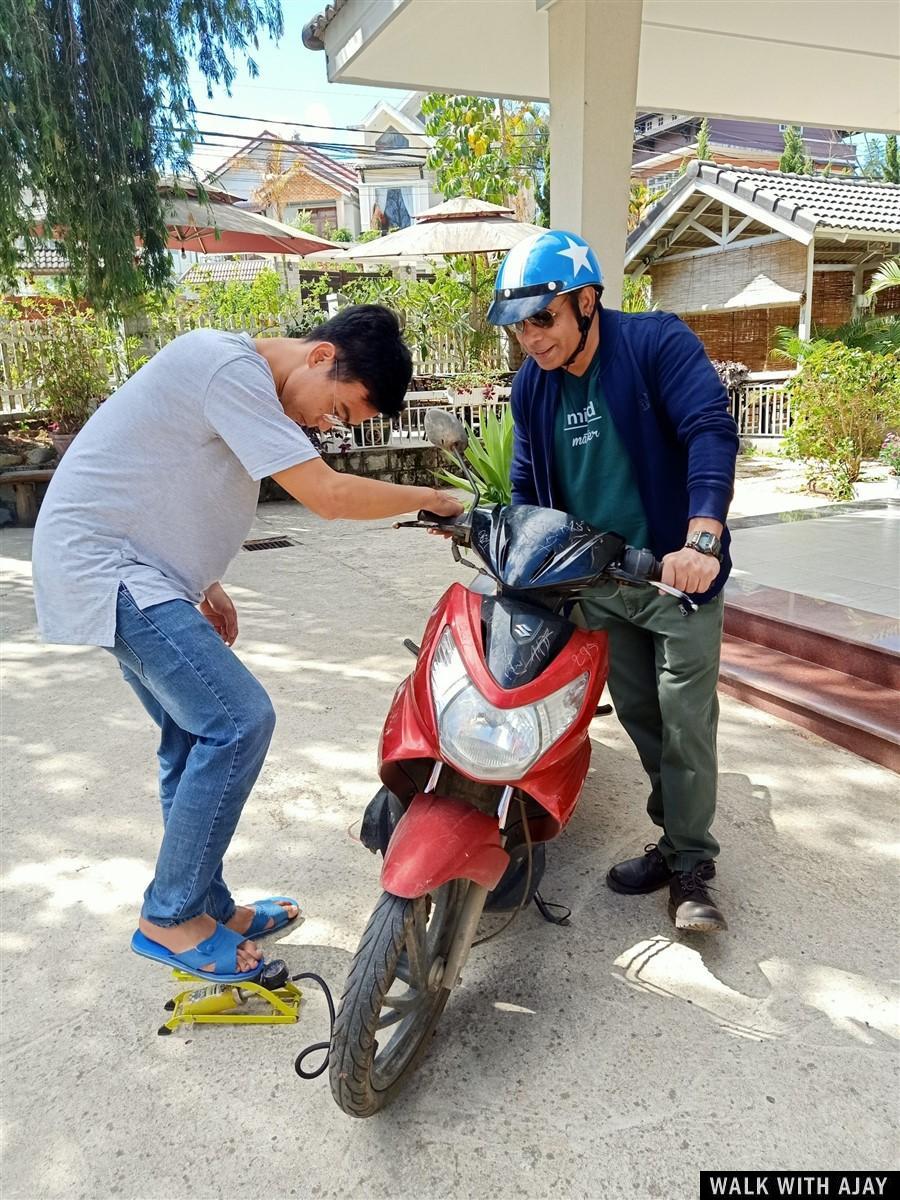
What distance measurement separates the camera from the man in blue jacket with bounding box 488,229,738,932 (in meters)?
1.99

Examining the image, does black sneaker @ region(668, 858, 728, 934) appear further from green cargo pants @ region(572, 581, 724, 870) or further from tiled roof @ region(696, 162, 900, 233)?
tiled roof @ region(696, 162, 900, 233)

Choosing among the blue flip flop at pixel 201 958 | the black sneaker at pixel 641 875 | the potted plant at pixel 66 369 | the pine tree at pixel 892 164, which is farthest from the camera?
the pine tree at pixel 892 164

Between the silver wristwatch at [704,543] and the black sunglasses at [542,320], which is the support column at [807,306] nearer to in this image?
the black sunglasses at [542,320]

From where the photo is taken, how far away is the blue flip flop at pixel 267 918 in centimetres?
224

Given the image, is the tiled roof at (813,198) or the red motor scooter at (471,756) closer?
the red motor scooter at (471,756)

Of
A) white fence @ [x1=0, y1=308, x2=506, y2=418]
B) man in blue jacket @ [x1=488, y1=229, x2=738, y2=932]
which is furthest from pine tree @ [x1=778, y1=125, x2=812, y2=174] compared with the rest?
man in blue jacket @ [x1=488, y1=229, x2=738, y2=932]

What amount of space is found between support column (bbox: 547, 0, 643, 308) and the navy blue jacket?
3.10m

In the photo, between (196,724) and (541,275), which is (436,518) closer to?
(541,275)

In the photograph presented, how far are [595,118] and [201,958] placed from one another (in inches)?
178

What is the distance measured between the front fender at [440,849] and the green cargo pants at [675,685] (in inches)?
23.1

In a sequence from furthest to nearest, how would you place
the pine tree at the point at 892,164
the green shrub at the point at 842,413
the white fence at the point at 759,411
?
the pine tree at the point at 892,164 < the white fence at the point at 759,411 < the green shrub at the point at 842,413

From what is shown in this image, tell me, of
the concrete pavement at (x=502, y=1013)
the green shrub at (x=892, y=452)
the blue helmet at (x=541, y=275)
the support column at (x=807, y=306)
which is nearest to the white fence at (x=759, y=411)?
the support column at (x=807, y=306)

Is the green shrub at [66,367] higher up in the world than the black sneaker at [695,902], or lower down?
higher up

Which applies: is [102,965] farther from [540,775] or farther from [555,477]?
[555,477]
